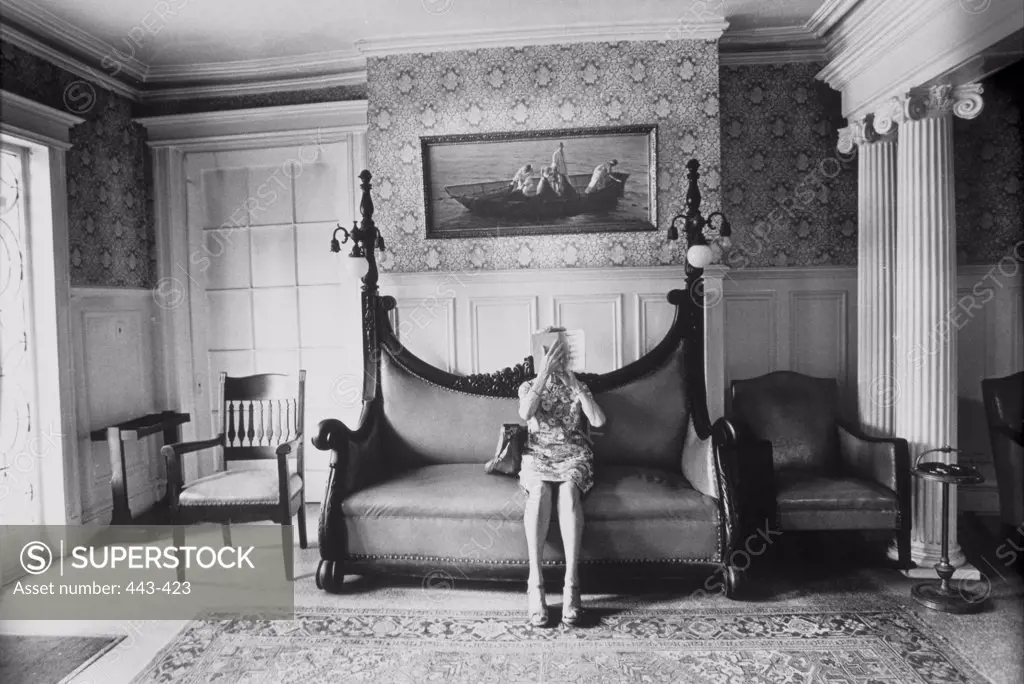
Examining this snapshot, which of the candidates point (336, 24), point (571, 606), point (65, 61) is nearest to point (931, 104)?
point (571, 606)

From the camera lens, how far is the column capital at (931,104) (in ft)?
10.4

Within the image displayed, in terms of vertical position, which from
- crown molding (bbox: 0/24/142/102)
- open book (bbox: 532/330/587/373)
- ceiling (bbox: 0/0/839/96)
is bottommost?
open book (bbox: 532/330/587/373)

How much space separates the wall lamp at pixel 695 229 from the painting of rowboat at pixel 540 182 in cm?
34

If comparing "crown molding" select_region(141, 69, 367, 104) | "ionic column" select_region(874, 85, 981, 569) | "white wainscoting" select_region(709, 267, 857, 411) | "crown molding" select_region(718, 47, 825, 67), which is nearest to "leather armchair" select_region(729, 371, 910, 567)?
"ionic column" select_region(874, 85, 981, 569)

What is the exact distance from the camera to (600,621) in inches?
116

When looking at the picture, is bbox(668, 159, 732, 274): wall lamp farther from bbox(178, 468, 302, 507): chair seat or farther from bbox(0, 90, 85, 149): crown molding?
bbox(0, 90, 85, 149): crown molding

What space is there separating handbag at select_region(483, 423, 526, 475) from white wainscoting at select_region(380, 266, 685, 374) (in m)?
0.87

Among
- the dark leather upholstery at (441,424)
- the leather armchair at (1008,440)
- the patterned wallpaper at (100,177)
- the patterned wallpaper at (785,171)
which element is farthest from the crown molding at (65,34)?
the leather armchair at (1008,440)

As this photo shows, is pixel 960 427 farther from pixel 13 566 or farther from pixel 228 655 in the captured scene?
pixel 13 566

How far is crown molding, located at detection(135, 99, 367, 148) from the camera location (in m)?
4.57

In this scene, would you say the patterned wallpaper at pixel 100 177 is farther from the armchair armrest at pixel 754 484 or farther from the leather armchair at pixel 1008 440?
the leather armchair at pixel 1008 440

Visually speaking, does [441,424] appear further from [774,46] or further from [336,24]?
[774,46]

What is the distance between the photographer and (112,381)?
440cm

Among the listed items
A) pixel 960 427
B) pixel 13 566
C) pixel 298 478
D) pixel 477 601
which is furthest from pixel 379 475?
pixel 960 427
